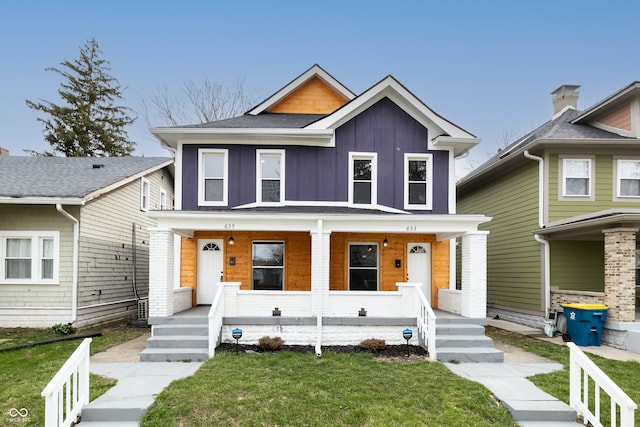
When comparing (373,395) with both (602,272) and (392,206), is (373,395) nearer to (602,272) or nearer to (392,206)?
(392,206)

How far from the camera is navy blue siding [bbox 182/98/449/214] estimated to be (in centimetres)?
1161

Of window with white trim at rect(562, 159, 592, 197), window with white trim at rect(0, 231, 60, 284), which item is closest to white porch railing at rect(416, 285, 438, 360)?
window with white trim at rect(562, 159, 592, 197)

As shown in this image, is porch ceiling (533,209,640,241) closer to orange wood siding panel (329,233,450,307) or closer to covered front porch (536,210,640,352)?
covered front porch (536,210,640,352)

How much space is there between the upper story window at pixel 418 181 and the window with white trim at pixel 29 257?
33.1 ft

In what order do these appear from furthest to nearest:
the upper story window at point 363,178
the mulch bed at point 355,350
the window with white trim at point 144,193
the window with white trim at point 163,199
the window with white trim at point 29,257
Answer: the window with white trim at point 163,199
the window with white trim at point 144,193
the upper story window at point 363,178
the window with white trim at point 29,257
the mulch bed at point 355,350

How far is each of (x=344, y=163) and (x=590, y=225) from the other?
6516 mm

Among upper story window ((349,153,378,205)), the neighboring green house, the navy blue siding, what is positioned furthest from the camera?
the neighboring green house

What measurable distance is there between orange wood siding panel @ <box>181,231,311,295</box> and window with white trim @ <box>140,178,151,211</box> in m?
4.96

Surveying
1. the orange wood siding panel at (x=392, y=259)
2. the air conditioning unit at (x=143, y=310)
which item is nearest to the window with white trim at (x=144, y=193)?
the air conditioning unit at (x=143, y=310)

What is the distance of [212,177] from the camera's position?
460 inches

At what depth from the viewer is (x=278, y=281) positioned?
11.9m

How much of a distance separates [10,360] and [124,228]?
22.5ft

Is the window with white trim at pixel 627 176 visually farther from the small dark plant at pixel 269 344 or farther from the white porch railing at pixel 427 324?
the small dark plant at pixel 269 344

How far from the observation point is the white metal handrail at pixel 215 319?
8.30 metres
